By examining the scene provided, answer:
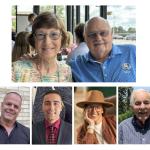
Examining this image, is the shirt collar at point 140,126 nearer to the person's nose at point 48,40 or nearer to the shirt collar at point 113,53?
the shirt collar at point 113,53

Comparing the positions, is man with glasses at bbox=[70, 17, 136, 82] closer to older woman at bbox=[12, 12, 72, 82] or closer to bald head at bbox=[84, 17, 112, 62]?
bald head at bbox=[84, 17, 112, 62]

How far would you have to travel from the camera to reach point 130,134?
14.0 feet

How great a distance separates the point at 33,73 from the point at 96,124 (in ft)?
1.99

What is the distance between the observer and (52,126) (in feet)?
14.0

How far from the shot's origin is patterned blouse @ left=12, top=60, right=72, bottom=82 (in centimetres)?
421

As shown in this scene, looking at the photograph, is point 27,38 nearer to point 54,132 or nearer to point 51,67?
point 51,67

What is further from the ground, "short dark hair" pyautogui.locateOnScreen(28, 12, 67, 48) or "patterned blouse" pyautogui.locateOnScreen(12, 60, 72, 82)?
"short dark hair" pyautogui.locateOnScreen(28, 12, 67, 48)

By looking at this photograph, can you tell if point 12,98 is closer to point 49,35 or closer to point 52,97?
point 52,97

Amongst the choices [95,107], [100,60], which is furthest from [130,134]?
[100,60]

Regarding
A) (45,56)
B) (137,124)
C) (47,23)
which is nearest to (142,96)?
(137,124)

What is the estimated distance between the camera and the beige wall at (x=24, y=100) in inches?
166

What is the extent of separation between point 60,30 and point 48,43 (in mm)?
131

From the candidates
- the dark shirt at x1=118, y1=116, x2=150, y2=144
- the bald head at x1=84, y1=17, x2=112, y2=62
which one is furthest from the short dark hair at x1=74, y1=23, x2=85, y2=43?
the dark shirt at x1=118, y1=116, x2=150, y2=144

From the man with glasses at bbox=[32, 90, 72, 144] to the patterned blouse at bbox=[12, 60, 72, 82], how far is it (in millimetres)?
107
